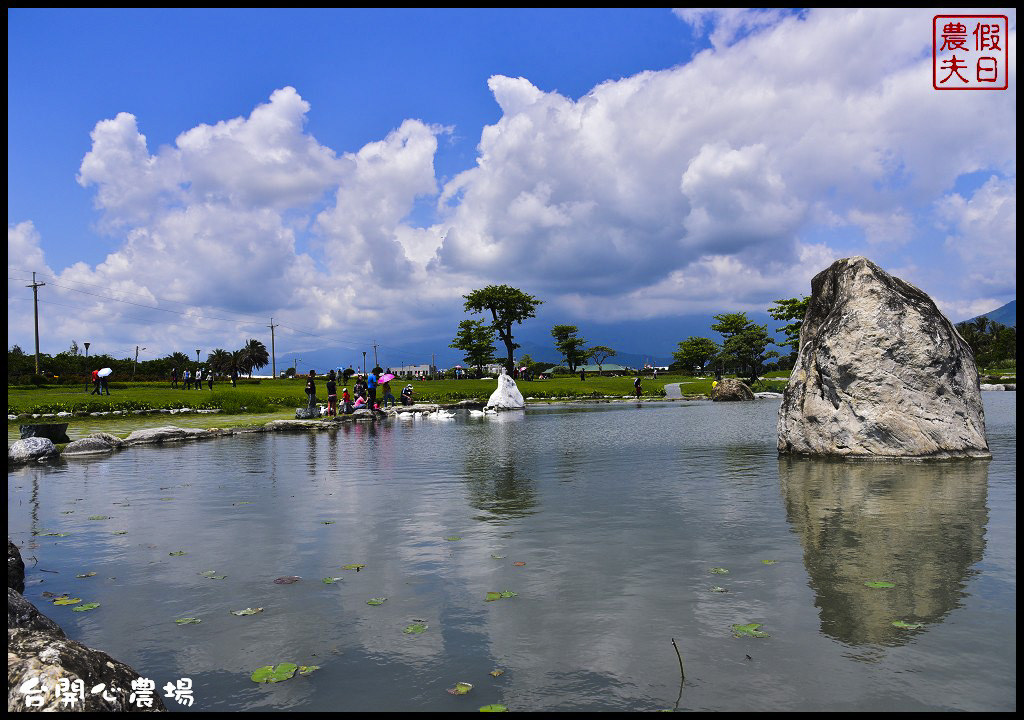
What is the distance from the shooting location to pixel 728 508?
37.2 ft

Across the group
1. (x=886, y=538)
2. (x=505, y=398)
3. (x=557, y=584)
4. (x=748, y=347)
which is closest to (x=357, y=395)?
(x=505, y=398)

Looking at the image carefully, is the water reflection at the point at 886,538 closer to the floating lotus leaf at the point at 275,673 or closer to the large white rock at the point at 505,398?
the floating lotus leaf at the point at 275,673

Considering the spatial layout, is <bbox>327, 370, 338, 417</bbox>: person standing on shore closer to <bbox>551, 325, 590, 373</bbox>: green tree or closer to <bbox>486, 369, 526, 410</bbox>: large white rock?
<bbox>486, 369, 526, 410</bbox>: large white rock

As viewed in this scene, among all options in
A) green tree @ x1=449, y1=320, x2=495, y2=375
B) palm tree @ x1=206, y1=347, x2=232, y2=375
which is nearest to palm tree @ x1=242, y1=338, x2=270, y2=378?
palm tree @ x1=206, y1=347, x2=232, y2=375

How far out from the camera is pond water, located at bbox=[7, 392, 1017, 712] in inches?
201

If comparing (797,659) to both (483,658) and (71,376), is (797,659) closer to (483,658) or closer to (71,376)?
(483,658)

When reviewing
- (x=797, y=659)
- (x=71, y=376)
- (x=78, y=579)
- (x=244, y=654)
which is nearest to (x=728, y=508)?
(x=797, y=659)

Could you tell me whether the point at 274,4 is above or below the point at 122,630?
above

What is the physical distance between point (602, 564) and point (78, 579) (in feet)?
21.8

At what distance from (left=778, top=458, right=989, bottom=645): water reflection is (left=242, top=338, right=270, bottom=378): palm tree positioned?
14120cm

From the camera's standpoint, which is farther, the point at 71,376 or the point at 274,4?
the point at 71,376

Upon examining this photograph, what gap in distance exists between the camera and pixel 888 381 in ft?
54.2

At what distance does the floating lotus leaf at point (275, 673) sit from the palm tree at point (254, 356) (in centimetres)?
14482

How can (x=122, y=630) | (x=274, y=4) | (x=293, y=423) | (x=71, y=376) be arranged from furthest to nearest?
(x=71, y=376)
(x=293, y=423)
(x=122, y=630)
(x=274, y=4)
